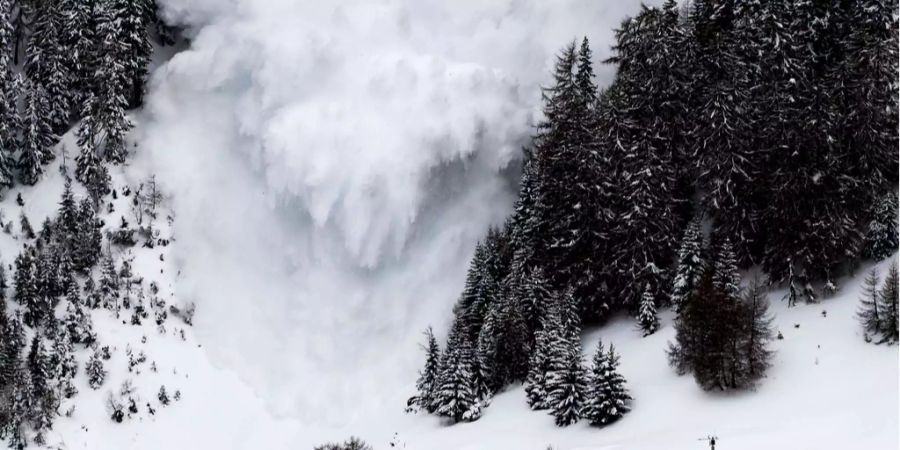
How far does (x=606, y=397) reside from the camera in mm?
26047

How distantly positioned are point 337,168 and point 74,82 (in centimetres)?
1932

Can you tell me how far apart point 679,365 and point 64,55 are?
41140 millimetres

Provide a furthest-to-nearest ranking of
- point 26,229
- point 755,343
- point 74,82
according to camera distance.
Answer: point 74,82 → point 26,229 → point 755,343

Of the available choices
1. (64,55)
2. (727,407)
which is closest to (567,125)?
(727,407)

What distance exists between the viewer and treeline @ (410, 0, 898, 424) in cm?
3053

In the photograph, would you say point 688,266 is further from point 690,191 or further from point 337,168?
point 337,168

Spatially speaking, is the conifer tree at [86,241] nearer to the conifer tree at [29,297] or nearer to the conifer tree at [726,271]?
the conifer tree at [29,297]

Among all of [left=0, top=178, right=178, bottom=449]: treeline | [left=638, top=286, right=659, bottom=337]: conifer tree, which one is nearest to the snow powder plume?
[left=0, top=178, right=178, bottom=449]: treeline

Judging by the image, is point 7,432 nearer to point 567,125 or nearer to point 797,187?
point 567,125

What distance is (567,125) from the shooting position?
36.9m

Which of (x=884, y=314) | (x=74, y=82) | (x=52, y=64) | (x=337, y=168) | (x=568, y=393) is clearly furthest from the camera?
(x=74, y=82)

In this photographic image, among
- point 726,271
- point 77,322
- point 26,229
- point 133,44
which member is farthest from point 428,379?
point 133,44

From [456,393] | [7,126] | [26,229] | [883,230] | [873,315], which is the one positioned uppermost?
[7,126]

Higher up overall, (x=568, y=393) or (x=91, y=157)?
(x=91, y=157)
